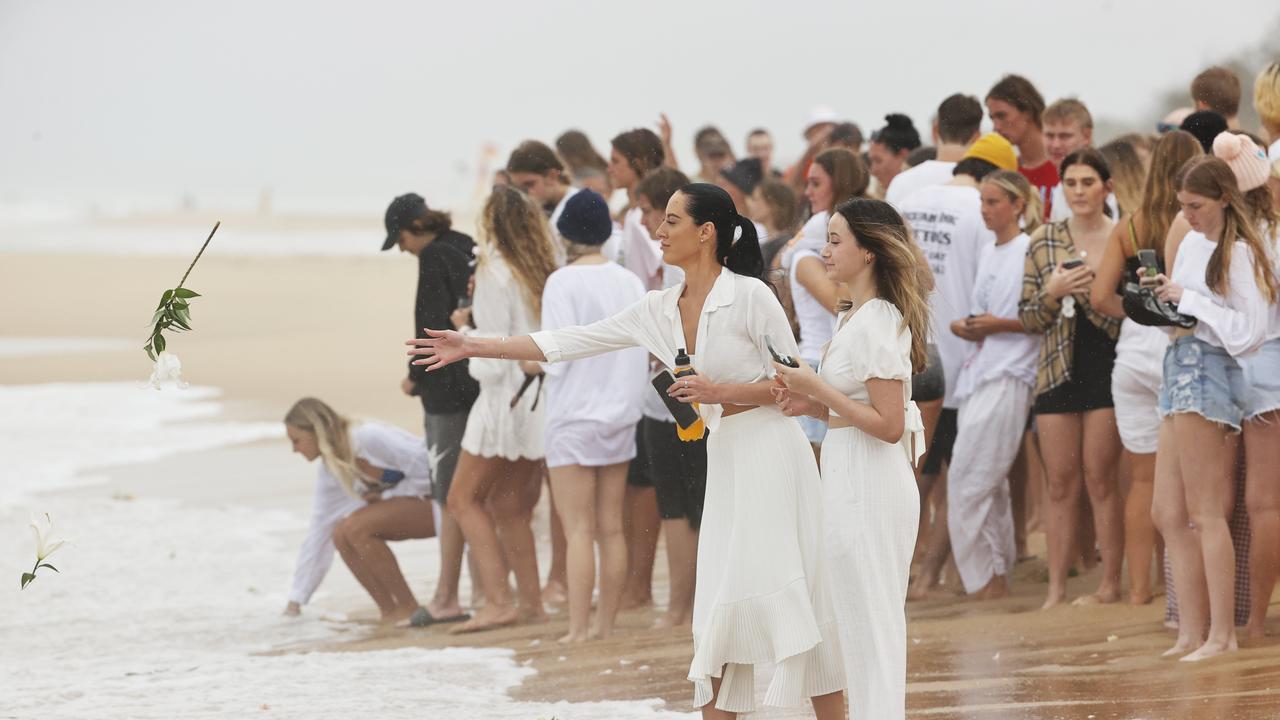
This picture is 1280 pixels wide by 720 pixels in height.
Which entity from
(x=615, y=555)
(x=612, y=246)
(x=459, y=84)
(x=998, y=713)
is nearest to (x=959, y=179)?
(x=612, y=246)

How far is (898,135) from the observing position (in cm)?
908

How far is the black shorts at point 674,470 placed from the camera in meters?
7.56

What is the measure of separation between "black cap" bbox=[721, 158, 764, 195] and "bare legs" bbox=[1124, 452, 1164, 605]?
462 cm

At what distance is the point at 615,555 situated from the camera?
755cm

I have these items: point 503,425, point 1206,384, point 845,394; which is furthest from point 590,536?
point 845,394

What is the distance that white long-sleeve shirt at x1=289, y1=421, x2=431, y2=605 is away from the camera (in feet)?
28.4

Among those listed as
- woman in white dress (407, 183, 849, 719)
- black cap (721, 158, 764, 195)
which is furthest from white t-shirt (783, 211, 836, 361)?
black cap (721, 158, 764, 195)

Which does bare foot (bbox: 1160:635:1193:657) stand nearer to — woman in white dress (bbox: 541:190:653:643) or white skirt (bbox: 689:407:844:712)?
white skirt (bbox: 689:407:844:712)

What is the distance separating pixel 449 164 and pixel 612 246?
330 feet

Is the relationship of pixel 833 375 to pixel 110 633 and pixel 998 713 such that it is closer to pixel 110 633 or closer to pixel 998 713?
pixel 998 713

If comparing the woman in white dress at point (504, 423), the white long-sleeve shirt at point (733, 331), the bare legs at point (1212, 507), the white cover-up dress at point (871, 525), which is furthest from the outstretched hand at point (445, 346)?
the bare legs at point (1212, 507)

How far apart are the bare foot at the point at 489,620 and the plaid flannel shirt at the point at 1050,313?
2.76 metres

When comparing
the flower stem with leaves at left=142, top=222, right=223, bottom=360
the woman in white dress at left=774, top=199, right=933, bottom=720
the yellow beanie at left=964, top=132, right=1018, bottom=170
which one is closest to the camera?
the woman in white dress at left=774, top=199, right=933, bottom=720

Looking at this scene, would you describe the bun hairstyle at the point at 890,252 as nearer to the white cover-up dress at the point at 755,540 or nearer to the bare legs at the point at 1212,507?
the white cover-up dress at the point at 755,540
